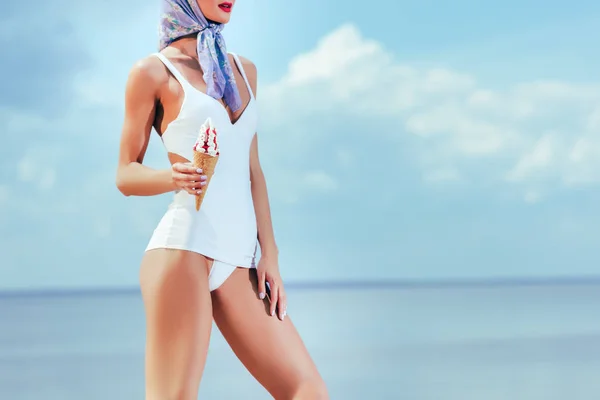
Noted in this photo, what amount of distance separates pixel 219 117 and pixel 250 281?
42 centimetres

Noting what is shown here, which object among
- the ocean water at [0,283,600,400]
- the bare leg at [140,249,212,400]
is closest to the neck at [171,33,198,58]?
the bare leg at [140,249,212,400]

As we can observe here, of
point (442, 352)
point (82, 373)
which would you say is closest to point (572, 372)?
point (442, 352)

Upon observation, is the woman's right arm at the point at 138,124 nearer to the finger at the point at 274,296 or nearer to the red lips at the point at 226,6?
the red lips at the point at 226,6

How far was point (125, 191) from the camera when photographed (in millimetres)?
2377

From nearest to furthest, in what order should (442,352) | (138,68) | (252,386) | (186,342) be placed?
(186,342) → (138,68) → (252,386) → (442,352)

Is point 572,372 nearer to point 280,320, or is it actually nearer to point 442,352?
point 442,352

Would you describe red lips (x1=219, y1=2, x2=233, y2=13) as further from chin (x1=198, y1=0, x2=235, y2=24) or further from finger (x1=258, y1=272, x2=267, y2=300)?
finger (x1=258, y1=272, x2=267, y2=300)

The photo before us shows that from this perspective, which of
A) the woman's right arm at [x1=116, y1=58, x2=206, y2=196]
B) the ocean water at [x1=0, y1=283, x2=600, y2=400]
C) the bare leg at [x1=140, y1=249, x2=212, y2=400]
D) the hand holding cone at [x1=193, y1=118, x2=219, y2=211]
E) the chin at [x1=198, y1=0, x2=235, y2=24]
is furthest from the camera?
the ocean water at [x1=0, y1=283, x2=600, y2=400]

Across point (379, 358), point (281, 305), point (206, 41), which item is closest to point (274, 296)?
point (281, 305)

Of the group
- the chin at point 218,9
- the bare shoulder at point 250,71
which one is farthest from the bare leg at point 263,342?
the chin at point 218,9

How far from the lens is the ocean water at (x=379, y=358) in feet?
17.6

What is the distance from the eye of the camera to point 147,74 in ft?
7.75

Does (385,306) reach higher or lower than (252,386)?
higher

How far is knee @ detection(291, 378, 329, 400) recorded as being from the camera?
2258mm
